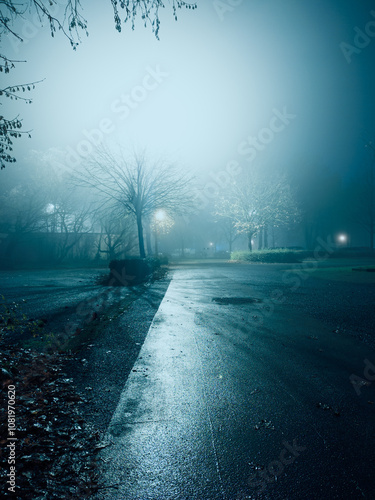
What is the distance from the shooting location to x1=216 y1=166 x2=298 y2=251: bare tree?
1288 inches

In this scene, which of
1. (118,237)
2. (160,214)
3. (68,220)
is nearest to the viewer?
(160,214)

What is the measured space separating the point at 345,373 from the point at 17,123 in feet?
22.1

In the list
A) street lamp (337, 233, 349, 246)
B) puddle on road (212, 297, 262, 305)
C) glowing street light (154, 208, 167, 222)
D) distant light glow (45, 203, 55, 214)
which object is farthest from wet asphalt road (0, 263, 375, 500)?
street lamp (337, 233, 349, 246)

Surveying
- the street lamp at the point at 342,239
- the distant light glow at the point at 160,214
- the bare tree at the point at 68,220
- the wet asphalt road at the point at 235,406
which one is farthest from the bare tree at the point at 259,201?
the wet asphalt road at the point at 235,406

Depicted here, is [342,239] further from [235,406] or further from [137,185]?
[235,406]

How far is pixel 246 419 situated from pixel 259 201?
107 feet

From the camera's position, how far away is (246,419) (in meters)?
2.68

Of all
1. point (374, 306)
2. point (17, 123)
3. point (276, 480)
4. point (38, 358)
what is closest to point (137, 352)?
point (38, 358)

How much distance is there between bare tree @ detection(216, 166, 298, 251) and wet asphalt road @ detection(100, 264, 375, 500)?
28.6m

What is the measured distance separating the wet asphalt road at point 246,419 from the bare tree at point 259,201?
2858cm

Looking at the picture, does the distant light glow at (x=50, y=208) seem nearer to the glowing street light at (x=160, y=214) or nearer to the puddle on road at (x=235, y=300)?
the glowing street light at (x=160, y=214)

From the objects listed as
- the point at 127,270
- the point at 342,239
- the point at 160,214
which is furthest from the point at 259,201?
the point at 342,239

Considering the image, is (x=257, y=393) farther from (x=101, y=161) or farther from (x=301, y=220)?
(x=301, y=220)

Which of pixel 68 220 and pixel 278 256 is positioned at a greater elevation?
pixel 68 220
